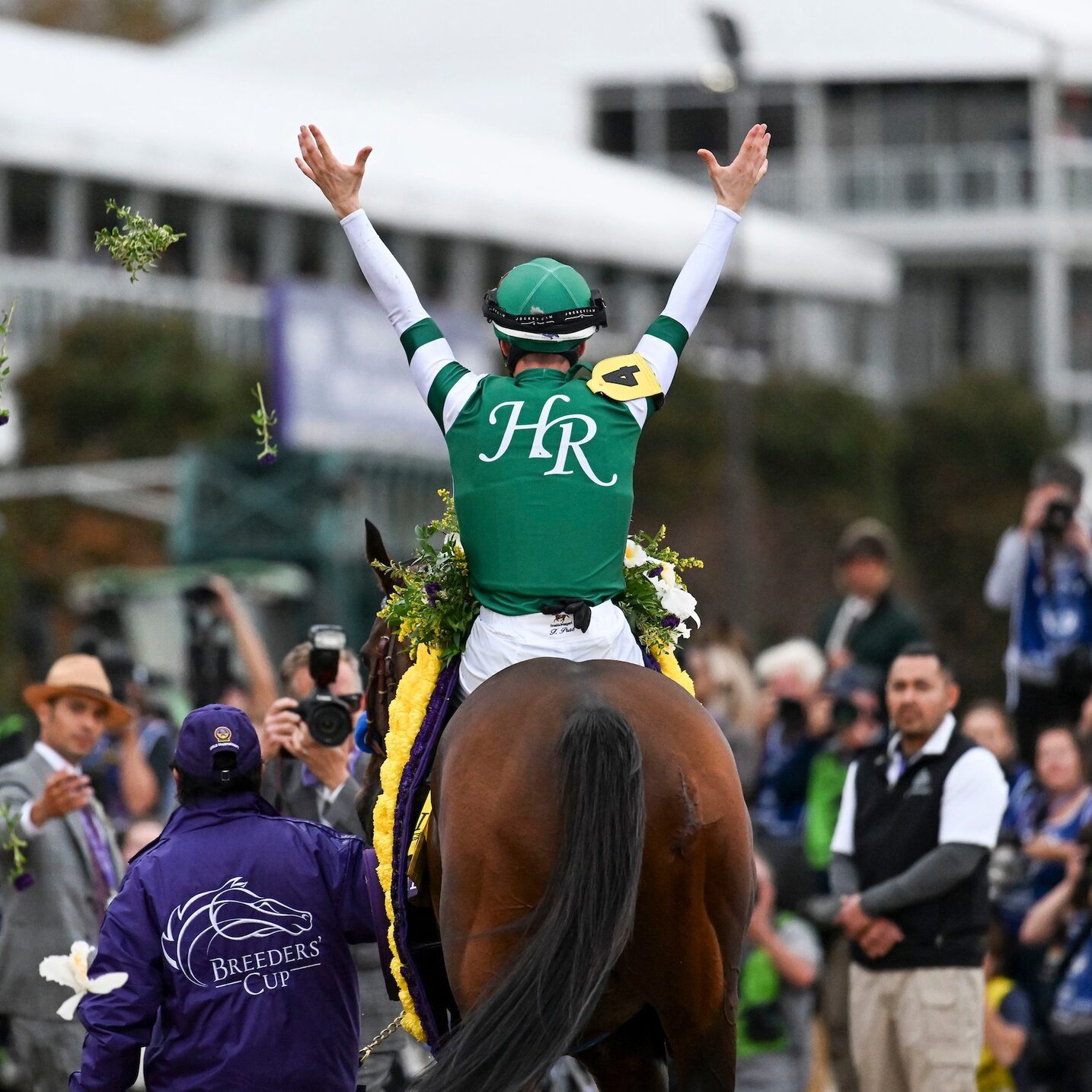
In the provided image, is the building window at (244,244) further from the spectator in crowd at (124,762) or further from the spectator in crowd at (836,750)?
the spectator in crowd at (836,750)

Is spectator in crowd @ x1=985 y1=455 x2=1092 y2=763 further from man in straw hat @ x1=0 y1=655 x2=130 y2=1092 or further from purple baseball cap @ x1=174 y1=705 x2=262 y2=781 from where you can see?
purple baseball cap @ x1=174 y1=705 x2=262 y2=781

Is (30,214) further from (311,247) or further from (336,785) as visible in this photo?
(336,785)

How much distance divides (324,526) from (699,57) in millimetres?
23293

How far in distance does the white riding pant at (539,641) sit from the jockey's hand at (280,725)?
1.46 m

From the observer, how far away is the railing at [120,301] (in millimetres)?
28641

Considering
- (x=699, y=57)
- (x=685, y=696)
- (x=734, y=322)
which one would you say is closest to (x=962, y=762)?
(x=685, y=696)

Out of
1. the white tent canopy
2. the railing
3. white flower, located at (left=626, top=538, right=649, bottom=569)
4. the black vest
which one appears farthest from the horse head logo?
the white tent canopy

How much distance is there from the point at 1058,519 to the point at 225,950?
20.8ft

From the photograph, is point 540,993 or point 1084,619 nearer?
point 540,993

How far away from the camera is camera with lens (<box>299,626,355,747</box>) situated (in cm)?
773

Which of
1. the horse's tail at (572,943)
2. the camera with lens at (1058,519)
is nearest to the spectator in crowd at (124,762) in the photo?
the camera with lens at (1058,519)

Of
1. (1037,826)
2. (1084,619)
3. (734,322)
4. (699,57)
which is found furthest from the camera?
(699,57)

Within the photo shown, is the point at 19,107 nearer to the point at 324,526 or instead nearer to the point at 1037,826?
the point at 324,526

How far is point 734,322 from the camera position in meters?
21.4
